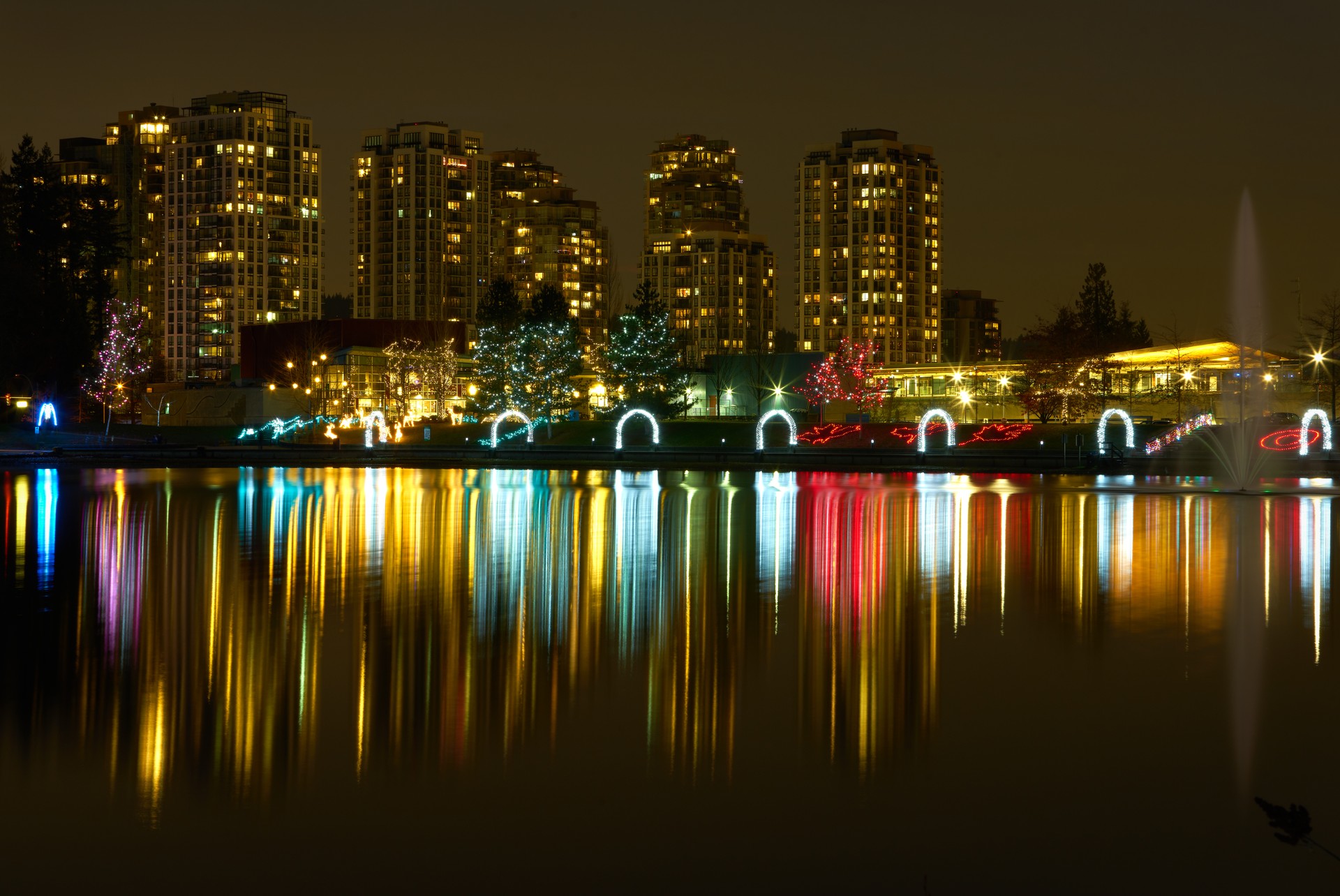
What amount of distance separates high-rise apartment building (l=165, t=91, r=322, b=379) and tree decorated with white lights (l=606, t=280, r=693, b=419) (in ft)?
405

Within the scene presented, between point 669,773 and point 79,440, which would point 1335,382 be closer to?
point 79,440

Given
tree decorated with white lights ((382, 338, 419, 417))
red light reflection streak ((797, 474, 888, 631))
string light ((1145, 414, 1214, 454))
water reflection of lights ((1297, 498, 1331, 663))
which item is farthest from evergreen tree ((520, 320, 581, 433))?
water reflection of lights ((1297, 498, 1331, 663))

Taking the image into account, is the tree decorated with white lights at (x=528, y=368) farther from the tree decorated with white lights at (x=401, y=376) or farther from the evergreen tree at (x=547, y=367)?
the tree decorated with white lights at (x=401, y=376)

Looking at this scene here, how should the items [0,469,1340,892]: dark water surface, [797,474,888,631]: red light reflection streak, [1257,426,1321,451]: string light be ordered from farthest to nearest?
[1257,426,1321,451]: string light < [797,474,888,631]: red light reflection streak < [0,469,1340,892]: dark water surface

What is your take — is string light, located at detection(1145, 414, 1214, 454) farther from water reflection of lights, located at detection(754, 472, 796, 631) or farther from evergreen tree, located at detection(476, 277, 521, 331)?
evergreen tree, located at detection(476, 277, 521, 331)

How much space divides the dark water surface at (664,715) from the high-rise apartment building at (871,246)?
170 metres

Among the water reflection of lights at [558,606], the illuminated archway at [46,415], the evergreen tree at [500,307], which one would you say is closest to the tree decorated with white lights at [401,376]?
the evergreen tree at [500,307]

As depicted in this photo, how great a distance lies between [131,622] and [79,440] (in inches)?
2016

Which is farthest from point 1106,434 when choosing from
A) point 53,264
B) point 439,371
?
point 53,264

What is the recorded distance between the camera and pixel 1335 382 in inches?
2547

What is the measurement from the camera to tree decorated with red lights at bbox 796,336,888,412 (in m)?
78.4

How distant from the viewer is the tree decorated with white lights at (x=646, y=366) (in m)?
70.1

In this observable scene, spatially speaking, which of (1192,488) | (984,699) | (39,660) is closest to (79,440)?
(1192,488)

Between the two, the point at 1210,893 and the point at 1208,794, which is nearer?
the point at 1210,893
